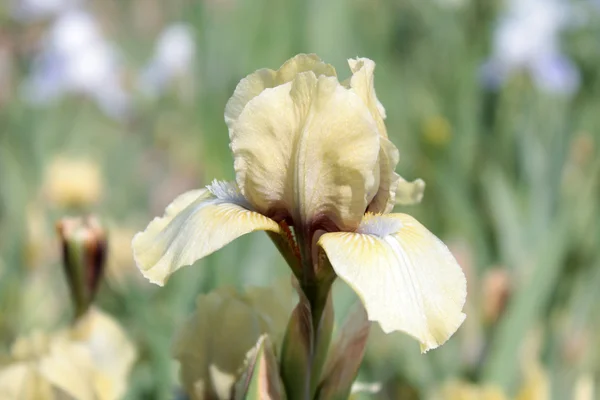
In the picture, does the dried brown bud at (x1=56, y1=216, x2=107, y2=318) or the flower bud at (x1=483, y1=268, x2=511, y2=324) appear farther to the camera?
the flower bud at (x1=483, y1=268, x2=511, y2=324)

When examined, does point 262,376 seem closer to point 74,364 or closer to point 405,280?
point 405,280

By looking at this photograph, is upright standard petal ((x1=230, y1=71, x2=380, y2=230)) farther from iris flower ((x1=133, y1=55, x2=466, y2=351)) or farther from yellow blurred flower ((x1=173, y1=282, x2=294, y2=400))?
yellow blurred flower ((x1=173, y1=282, x2=294, y2=400))

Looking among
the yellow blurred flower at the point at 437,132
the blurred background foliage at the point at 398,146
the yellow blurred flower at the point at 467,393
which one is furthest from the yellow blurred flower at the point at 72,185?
the yellow blurred flower at the point at 467,393

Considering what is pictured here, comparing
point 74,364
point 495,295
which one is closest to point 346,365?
point 74,364

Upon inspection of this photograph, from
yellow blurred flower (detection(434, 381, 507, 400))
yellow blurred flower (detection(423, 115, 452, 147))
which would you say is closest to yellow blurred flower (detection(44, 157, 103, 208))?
yellow blurred flower (detection(423, 115, 452, 147))

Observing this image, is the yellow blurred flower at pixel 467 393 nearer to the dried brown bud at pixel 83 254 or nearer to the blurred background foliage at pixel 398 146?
the blurred background foliage at pixel 398 146

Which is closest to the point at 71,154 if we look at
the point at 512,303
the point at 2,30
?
the point at 2,30

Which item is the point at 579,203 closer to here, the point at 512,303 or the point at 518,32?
the point at 512,303
